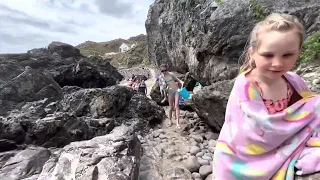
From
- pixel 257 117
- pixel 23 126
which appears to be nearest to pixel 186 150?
pixel 23 126

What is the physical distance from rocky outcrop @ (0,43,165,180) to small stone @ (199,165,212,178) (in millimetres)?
1154

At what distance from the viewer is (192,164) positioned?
209 inches

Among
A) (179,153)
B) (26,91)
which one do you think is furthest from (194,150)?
(26,91)

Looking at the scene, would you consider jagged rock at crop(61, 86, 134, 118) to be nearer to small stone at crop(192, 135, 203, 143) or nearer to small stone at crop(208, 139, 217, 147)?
small stone at crop(192, 135, 203, 143)

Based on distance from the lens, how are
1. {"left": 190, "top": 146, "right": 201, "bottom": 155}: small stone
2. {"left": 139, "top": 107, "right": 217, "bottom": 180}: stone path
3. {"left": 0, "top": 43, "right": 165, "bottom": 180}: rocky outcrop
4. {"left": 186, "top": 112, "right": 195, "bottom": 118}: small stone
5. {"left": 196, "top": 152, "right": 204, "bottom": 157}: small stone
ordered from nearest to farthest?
{"left": 0, "top": 43, "right": 165, "bottom": 180}: rocky outcrop, {"left": 139, "top": 107, "right": 217, "bottom": 180}: stone path, {"left": 196, "top": 152, "right": 204, "bottom": 157}: small stone, {"left": 190, "top": 146, "right": 201, "bottom": 155}: small stone, {"left": 186, "top": 112, "right": 195, "bottom": 118}: small stone

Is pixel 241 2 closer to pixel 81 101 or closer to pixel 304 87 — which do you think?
pixel 81 101

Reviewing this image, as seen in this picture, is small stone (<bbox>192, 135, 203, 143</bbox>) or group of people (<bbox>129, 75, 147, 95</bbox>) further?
group of people (<bbox>129, 75, 147, 95</bbox>)

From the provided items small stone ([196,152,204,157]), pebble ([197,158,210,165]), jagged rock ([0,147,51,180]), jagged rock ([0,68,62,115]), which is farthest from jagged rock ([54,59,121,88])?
pebble ([197,158,210,165])

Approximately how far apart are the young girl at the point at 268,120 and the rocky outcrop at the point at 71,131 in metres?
2.70

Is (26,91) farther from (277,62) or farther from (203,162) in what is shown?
(277,62)

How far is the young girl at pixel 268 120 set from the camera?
154 cm

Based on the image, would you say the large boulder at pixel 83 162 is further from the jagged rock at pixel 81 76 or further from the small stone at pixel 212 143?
the jagged rock at pixel 81 76

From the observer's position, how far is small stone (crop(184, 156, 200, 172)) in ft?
17.1

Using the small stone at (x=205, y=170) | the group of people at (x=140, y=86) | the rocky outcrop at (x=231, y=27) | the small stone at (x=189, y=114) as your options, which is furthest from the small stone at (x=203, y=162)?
the group of people at (x=140, y=86)
